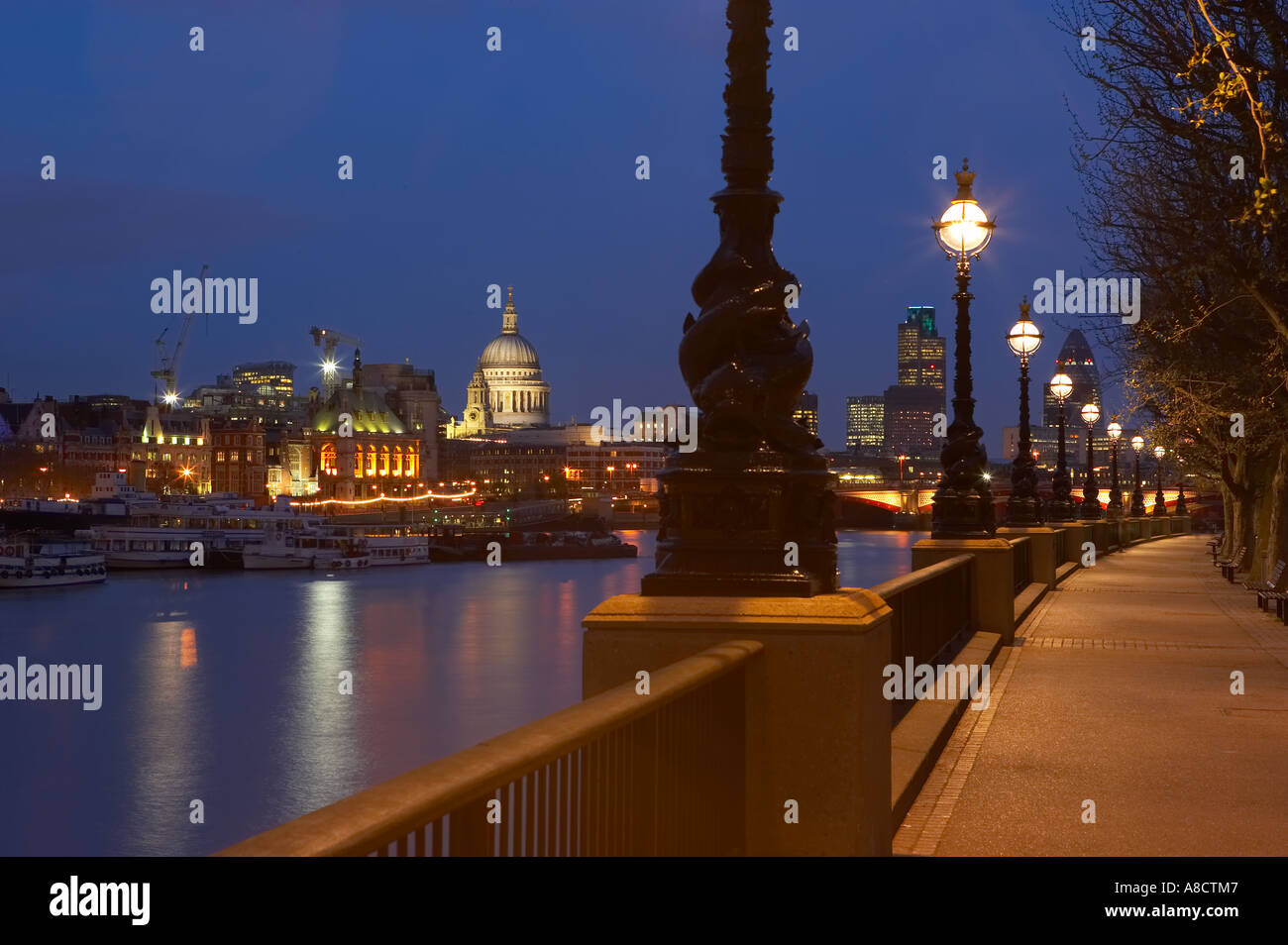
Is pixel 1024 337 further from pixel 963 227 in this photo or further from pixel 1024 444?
pixel 963 227

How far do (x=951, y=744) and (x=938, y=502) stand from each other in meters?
7.46

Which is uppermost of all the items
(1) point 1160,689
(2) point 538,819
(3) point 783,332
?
(3) point 783,332

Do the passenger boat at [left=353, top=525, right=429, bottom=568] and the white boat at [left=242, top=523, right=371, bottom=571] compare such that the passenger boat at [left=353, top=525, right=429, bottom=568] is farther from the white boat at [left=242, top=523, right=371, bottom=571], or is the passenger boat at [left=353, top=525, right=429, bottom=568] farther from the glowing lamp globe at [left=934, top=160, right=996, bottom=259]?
the glowing lamp globe at [left=934, top=160, right=996, bottom=259]

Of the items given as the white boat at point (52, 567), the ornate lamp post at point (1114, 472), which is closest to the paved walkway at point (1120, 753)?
the ornate lamp post at point (1114, 472)

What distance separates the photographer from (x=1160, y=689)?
14211 millimetres

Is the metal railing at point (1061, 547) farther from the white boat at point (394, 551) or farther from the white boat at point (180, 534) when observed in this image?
the white boat at point (394, 551)

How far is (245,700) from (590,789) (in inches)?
1704

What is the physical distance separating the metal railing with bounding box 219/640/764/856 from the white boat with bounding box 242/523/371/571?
11207 cm

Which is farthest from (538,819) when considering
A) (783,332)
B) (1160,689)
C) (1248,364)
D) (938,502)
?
(1248,364)

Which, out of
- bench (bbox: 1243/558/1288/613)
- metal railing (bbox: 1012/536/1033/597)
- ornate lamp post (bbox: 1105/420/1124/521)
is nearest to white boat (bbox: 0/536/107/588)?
ornate lamp post (bbox: 1105/420/1124/521)

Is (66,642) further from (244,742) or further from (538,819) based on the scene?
(538,819)

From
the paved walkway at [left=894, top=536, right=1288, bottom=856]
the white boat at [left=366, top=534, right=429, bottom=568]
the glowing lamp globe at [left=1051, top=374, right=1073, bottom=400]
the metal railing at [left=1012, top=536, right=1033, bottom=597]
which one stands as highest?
the glowing lamp globe at [left=1051, top=374, right=1073, bottom=400]

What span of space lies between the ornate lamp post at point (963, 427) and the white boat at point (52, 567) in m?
83.0

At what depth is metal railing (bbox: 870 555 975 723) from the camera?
11117 mm
